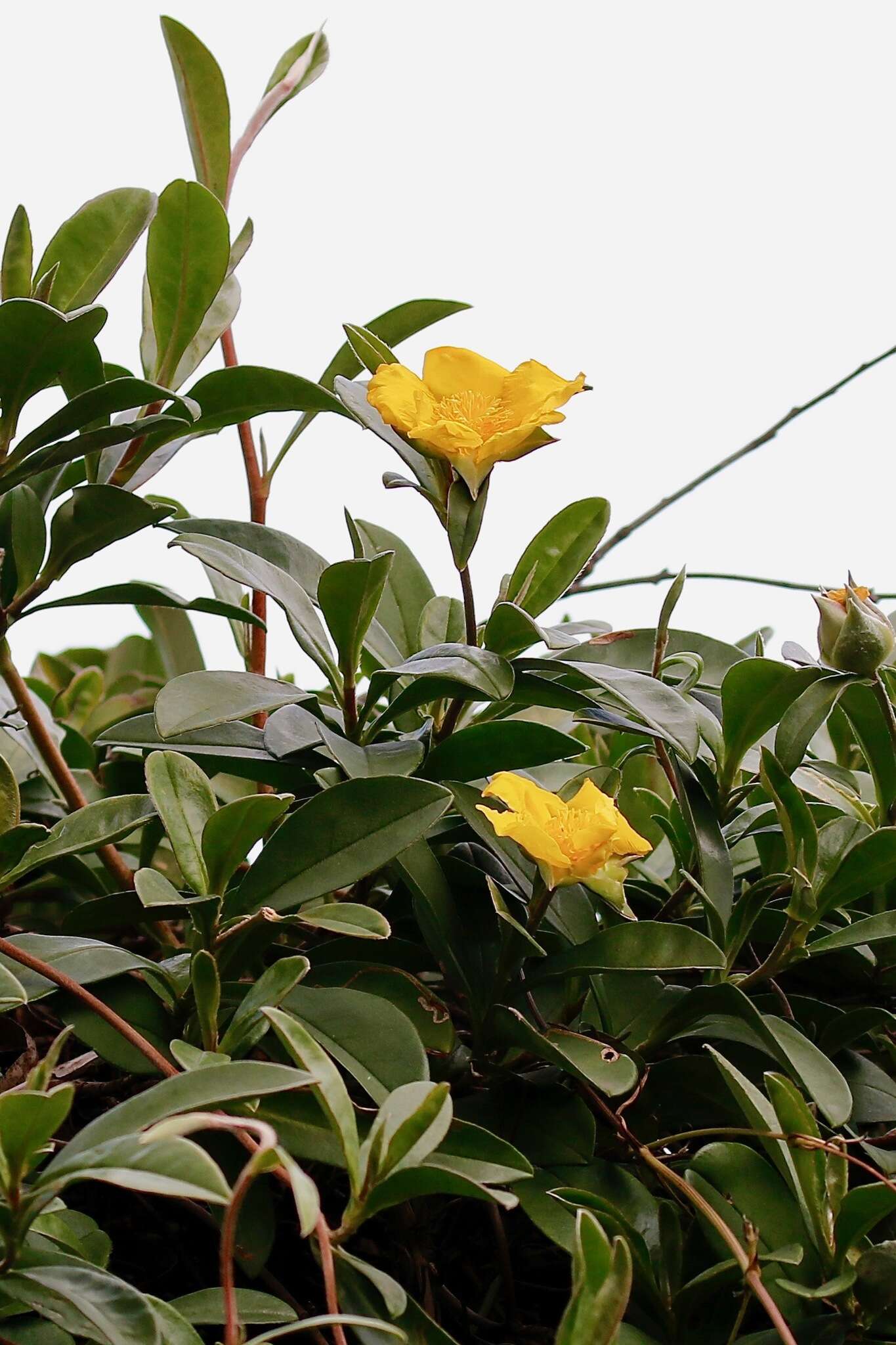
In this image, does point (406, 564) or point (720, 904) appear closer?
point (720, 904)

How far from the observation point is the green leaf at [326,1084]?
358 mm

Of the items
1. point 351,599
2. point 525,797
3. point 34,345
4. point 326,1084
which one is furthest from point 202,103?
point 326,1084

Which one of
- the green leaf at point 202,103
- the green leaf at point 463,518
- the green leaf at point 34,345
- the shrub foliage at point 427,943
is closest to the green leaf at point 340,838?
the shrub foliage at point 427,943

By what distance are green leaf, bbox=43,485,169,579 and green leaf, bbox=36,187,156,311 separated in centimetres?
11

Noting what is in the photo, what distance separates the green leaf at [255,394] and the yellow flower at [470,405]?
0.19 feet

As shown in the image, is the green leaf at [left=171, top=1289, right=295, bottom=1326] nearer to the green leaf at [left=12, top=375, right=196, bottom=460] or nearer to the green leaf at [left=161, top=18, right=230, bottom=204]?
the green leaf at [left=12, top=375, right=196, bottom=460]

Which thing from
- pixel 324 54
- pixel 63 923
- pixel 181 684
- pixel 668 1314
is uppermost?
pixel 324 54

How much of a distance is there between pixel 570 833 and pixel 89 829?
0.66 ft


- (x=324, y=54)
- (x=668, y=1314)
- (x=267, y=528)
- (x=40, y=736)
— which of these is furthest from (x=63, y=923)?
(x=324, y=54)

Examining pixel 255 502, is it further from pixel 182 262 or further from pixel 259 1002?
pixel 259 1002

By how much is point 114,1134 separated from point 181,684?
19cm

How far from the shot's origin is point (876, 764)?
59cm

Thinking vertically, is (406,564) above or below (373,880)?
above

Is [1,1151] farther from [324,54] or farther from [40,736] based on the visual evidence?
[324,54]
